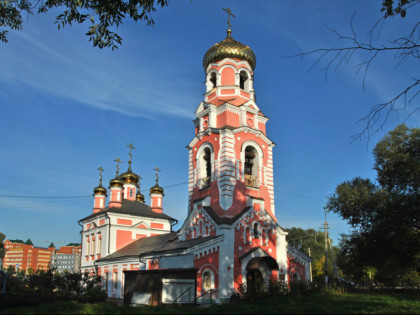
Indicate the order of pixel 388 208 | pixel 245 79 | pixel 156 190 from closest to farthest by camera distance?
1. pixel 388 208
2. pixel 245 79
3. pixel 156 190

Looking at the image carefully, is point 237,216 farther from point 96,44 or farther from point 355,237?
point 96,44

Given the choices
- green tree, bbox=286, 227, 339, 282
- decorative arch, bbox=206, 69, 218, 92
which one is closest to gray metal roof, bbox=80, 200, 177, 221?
decorative arch, bbox=206, 69, 218, 92

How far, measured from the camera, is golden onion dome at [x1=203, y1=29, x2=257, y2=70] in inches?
937

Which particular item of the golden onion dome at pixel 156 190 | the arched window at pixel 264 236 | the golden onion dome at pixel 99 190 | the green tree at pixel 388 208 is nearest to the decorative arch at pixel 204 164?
the arched window at pixel 264 236

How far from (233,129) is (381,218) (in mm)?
9170

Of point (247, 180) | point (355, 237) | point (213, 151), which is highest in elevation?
point (213, 151)

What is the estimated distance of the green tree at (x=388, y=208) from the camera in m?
19.1

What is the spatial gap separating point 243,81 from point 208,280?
12.9m

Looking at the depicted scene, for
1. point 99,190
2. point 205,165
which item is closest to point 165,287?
point 205,165

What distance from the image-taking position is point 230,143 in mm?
21094

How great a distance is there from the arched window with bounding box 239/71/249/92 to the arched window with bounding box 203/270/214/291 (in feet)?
38.6

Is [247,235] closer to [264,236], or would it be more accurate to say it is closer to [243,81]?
[264,236]

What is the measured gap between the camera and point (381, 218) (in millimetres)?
19891

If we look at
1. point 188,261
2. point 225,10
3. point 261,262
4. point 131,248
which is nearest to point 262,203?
point 261,262
